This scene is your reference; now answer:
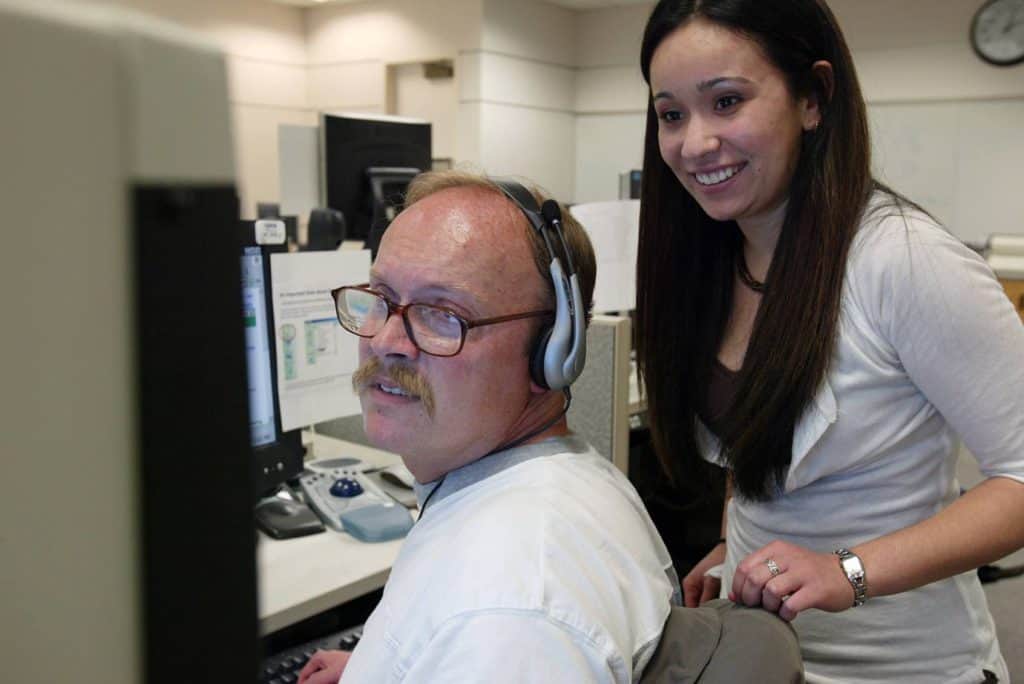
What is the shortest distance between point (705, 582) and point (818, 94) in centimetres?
66

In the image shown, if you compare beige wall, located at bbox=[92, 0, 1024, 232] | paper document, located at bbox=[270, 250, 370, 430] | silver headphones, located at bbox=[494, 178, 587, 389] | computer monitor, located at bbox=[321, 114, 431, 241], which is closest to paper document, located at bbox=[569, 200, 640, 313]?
computer monitor, located at bbox=[321, 114, 431, 241]

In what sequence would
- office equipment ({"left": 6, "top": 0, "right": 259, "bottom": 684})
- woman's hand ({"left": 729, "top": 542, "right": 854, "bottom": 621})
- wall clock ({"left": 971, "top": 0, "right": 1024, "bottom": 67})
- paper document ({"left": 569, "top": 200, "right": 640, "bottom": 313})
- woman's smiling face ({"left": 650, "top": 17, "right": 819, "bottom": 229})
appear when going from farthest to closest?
wall clock ({"left": 971, "top": 0, "right": 1024, "bottom": 67}), paper document ({"left": 569, "top": 200, "right": 640, "bottom": 313}), woman's smiling face ({"left": 650, "top": 17, "right": 819, "bottom": 229}), woman's hand ({"left": 729, "top": 542, "right": 854, "bottom": 621}), office equipment ({"left": 6, "top": 0, "right": 259, "bottom": 684})

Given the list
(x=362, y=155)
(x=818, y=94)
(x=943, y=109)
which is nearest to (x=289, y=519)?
(x=818, y=94)

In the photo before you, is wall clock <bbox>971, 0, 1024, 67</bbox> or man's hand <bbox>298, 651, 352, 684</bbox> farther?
wall clock <bbox>971, 0, 1024, 67</bbox>

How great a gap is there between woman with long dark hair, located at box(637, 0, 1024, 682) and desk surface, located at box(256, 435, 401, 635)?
0.52 m

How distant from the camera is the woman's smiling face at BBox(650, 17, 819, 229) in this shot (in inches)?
36.6

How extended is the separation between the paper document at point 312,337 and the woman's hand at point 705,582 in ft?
2.16

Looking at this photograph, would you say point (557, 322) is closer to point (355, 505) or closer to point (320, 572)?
point (320, 572)

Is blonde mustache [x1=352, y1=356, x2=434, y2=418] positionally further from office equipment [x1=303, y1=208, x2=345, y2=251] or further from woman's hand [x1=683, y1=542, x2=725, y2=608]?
office equipment [x1=303, y1=208, x2=345, y2=251]

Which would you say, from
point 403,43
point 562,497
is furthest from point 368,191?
point 403,43

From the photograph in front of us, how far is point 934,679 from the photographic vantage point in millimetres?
946

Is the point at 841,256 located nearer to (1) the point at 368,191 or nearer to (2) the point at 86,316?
(2) the point at 86,316

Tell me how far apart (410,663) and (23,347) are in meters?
0.57

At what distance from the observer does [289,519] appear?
4.44ft
